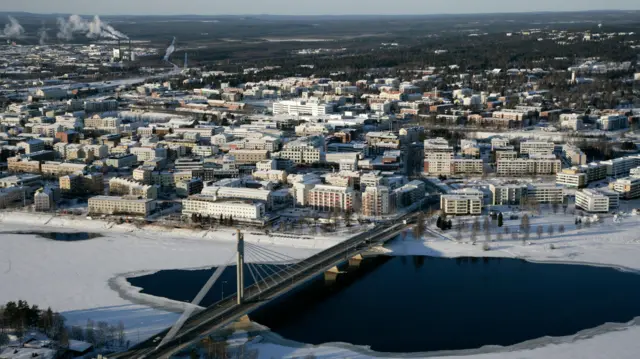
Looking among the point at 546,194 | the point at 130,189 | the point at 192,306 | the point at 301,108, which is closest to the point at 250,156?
the point at 130,189

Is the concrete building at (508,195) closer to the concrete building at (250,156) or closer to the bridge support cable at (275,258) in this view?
the bridge support cable at (275,258)

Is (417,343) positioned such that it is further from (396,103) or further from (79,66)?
(79,66)

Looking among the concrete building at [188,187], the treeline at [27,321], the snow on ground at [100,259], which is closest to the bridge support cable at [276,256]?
the snow on ground at [100,259]

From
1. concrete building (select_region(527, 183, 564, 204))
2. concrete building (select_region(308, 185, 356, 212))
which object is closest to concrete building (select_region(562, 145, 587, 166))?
concrete building (select_region(527, 183, 564, 204))

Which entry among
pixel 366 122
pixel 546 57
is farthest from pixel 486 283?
pixel 546 57

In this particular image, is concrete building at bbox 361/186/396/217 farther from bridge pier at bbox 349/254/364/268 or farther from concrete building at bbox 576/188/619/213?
concrete building at bbox 576/188/619/213

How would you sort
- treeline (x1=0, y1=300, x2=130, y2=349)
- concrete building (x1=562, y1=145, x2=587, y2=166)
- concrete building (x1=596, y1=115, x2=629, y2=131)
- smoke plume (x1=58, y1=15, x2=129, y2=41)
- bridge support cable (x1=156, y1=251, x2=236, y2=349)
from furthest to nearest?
smoke plume (x1=58, y1=15, x2=129, y2=41)
concrete building (x1=596, y1=115, x2=629, y2=131)
concrete building (x1=562, y1=145, x2=587, y2=166)
treeline (x1=0, y1=300, x2=130, y2=349)
bridge support cable (x1=156, y1=251, x2=236, y2=349)
